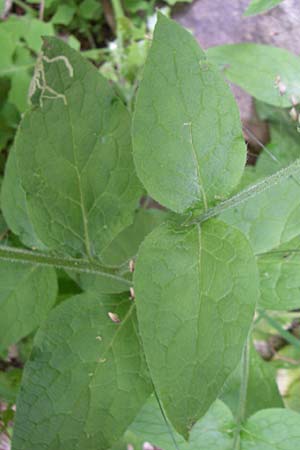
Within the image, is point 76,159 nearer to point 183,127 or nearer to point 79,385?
point 183,127

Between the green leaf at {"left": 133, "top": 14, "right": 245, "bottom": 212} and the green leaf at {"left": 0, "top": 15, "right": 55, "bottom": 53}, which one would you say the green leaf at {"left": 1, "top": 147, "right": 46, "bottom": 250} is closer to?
the green leaf at {"left": 133, "top": 14, "right": 245, "bottom": 212}

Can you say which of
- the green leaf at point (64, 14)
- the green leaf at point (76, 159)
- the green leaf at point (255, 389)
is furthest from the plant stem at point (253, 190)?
the green leaf at point (64, 14)

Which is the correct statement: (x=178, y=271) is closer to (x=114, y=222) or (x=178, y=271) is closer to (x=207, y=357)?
(x=207, y=357)

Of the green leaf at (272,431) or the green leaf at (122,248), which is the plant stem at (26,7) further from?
the green leaf at (272,431)

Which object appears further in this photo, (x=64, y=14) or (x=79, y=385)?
(x=64, y=14)

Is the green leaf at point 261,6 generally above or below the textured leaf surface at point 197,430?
above

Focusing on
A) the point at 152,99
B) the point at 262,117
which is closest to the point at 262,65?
the point at 262,117

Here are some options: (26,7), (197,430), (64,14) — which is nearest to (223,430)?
(197,430)
